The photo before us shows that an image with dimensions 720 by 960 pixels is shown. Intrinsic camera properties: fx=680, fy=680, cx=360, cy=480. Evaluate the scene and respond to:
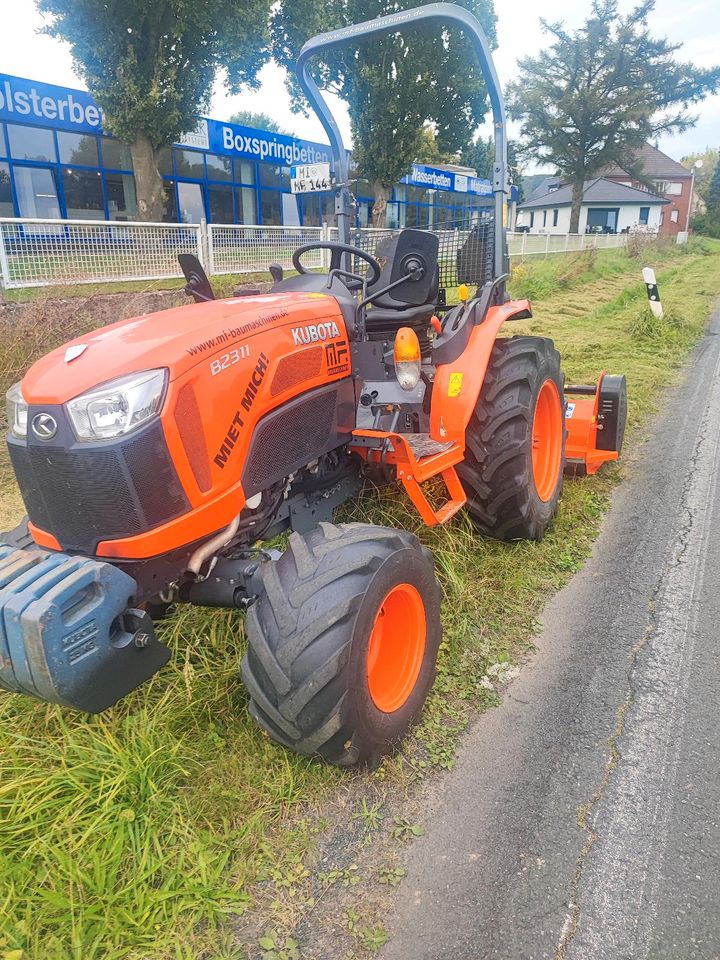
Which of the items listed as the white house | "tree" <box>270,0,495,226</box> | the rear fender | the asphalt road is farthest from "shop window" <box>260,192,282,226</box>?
the white house

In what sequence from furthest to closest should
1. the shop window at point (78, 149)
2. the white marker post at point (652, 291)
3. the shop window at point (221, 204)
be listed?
the shop window at point (221, 204), the shop window at point (78, 149), the white marker post at point (652, 291)

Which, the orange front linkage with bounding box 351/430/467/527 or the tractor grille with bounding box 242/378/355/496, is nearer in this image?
the tractor grille with bounding box 242/378/355/496

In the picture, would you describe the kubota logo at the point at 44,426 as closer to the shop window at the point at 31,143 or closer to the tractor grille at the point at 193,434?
the tractor grille at the point at 193,434

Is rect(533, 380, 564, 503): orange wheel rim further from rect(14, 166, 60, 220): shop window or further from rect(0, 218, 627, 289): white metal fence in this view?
rect(14, 166, 60, 220): shop window

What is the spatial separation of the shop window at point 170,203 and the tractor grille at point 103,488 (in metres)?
18.1

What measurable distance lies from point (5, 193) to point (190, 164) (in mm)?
5498

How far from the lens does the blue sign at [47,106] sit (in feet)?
47.8

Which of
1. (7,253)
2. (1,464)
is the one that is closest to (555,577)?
(1,464)

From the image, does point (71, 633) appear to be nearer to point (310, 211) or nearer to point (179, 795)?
point (179, 795)

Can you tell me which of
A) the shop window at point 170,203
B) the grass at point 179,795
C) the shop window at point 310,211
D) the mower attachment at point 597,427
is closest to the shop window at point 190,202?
the shop window at point 170,203

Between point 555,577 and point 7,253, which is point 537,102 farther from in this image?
point 555,577

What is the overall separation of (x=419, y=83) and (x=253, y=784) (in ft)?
75.1

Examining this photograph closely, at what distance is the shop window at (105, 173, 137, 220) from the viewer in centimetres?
1694

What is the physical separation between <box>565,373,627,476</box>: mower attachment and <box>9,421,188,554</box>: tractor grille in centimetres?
326
